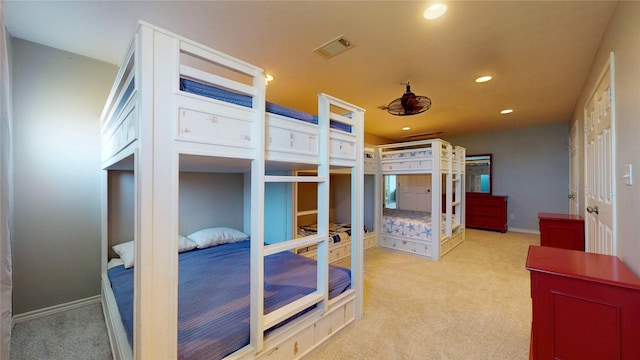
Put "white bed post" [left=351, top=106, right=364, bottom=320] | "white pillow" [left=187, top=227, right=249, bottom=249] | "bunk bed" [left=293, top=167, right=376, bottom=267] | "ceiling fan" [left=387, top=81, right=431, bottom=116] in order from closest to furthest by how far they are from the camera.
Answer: "white bed post" [left=351, top=106, right=364, bottom=320], "ceiling fan" [left=387, top=81, right=431, bottom=116], "white pillow" [left=187, top=227, right=249, bottom=249], "bunk bed" [left=293, top=167, right=376, bottom=267]

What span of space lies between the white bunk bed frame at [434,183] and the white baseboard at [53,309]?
401cm

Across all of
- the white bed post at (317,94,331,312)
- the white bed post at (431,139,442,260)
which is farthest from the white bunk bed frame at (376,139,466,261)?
the white bed post at (317,94,331,312)

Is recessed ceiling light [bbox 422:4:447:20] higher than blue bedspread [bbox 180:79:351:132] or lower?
higher

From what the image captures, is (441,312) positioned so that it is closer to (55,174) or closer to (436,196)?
(436,196)

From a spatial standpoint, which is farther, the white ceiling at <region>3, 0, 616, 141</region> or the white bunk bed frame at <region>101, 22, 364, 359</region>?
the white ceiling at <region>3, 0, 616, 141</region>

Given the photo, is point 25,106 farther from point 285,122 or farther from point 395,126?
point 395,126

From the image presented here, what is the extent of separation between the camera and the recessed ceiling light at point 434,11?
5.60 feet

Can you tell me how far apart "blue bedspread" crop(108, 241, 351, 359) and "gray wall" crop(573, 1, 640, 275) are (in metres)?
1.81

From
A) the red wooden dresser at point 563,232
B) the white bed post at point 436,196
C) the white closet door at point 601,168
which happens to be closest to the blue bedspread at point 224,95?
the white closet door at point 601,168

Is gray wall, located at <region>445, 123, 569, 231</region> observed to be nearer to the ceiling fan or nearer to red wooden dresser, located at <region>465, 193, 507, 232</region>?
red wooden dresser, located at <region>465, 193, 507, 232</region>

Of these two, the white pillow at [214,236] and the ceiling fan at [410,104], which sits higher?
the ceiling fan at [410,104]

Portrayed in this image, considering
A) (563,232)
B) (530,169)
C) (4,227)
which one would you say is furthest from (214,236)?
(530,169)

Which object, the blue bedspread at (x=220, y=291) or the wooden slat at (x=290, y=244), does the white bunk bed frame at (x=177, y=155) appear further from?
the blue bedspread at (x=220, y=291)

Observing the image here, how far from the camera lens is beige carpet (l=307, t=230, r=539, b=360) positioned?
180 cm
